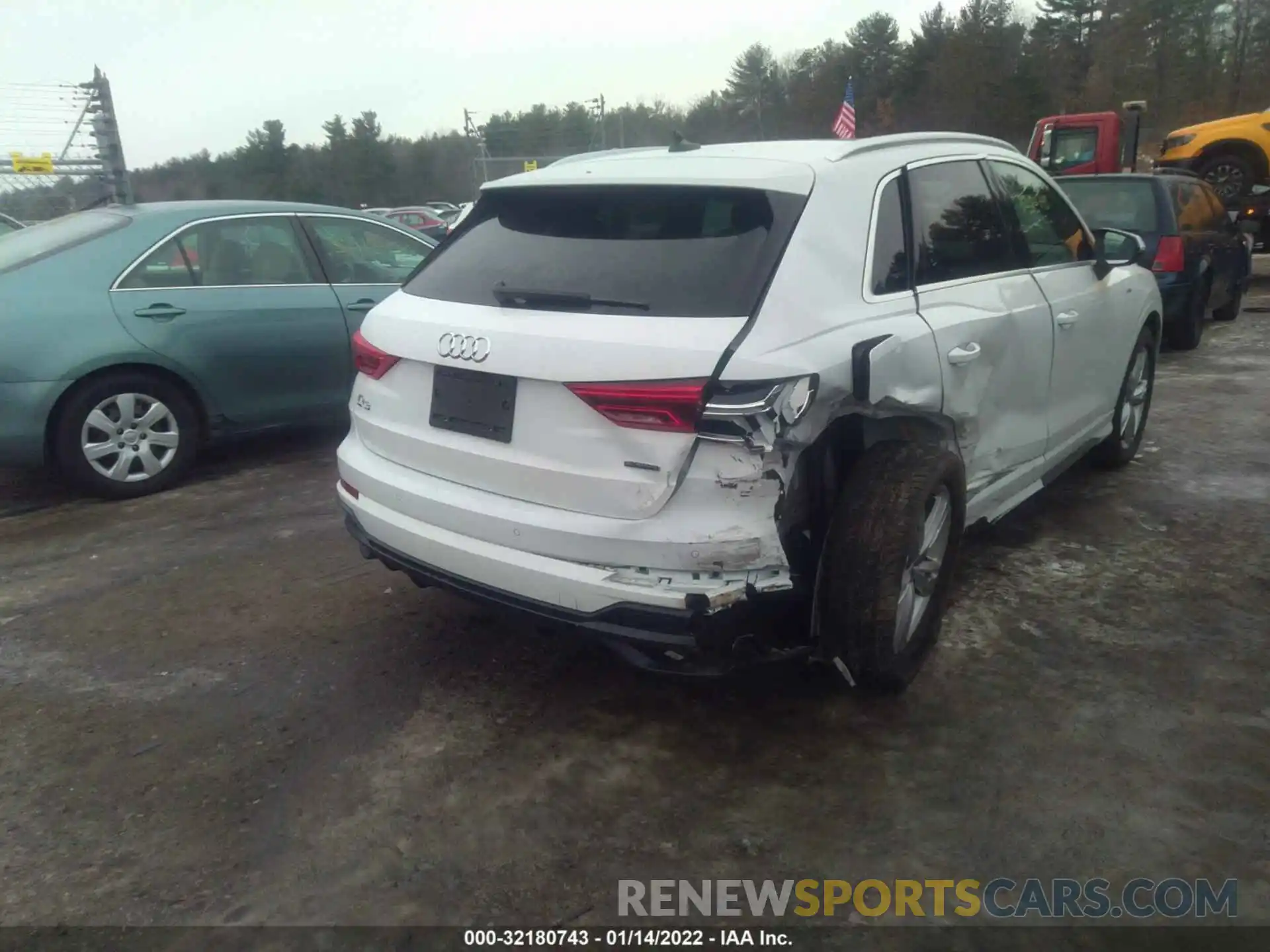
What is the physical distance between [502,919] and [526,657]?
1281 mm

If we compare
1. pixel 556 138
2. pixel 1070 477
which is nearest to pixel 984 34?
pixel 556 138

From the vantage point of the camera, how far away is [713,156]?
3266 millimetres

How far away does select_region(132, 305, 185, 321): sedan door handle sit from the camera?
531 centimetres

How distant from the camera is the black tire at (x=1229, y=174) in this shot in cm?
1484

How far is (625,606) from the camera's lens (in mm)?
2662

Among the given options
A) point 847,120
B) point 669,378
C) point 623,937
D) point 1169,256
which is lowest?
point 623,937

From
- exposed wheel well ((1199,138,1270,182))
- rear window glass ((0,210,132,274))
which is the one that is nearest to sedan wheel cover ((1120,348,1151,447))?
rear window glass ((0,210,132,274))

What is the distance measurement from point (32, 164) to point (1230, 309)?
14797mm

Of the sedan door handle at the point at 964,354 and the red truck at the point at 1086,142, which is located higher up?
the red truck at the point at 1086,142

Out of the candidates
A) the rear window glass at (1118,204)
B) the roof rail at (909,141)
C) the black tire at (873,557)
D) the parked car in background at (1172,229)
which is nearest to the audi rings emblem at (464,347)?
the black tire at (873,557)

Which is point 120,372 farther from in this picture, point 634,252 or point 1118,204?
point 1118,204

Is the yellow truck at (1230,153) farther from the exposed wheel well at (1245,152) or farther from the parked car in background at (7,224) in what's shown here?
the parked car in background at (7,224)

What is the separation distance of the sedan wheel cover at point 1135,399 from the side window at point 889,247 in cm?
251

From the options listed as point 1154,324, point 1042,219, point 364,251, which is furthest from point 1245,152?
point 364,251
